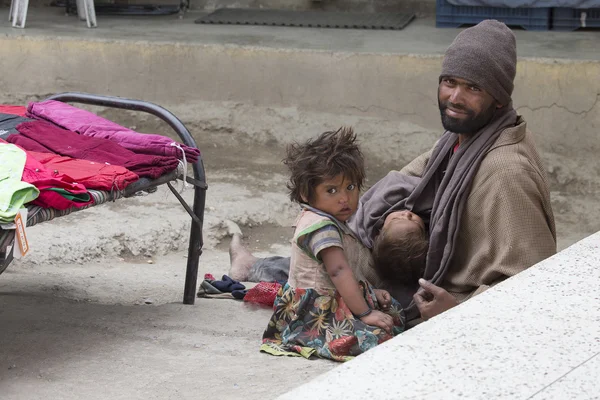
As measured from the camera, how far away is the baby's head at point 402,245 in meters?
3.54

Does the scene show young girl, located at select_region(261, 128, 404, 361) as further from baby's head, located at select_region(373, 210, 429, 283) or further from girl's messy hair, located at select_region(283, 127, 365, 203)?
baby's head, located at select_region(373, 210, 429, 283)

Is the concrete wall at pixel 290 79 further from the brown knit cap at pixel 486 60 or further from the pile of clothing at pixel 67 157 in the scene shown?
the brown knit cap at pixel 486 60

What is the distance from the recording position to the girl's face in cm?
334

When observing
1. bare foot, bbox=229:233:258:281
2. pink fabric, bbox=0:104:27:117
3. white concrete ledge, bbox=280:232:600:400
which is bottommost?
bare foot, bbox=229:233:258:281

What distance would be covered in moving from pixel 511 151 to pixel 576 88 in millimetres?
2814

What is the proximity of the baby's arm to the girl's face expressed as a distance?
142mm

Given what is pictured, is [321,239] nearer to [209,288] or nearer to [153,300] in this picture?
[209,288]

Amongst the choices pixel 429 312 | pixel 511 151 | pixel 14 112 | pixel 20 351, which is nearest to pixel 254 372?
pixel 429 312

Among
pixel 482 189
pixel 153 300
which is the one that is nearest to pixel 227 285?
pixel 153 300

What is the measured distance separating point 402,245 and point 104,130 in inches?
55.4

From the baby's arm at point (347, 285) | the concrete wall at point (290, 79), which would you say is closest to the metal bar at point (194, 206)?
the baby's arm at point (347, 285)

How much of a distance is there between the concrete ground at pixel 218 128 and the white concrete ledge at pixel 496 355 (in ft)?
4.23

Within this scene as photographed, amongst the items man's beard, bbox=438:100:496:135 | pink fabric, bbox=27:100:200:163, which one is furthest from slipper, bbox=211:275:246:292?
man's beard, bbox=438:100:496:135

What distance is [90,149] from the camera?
3848mm
